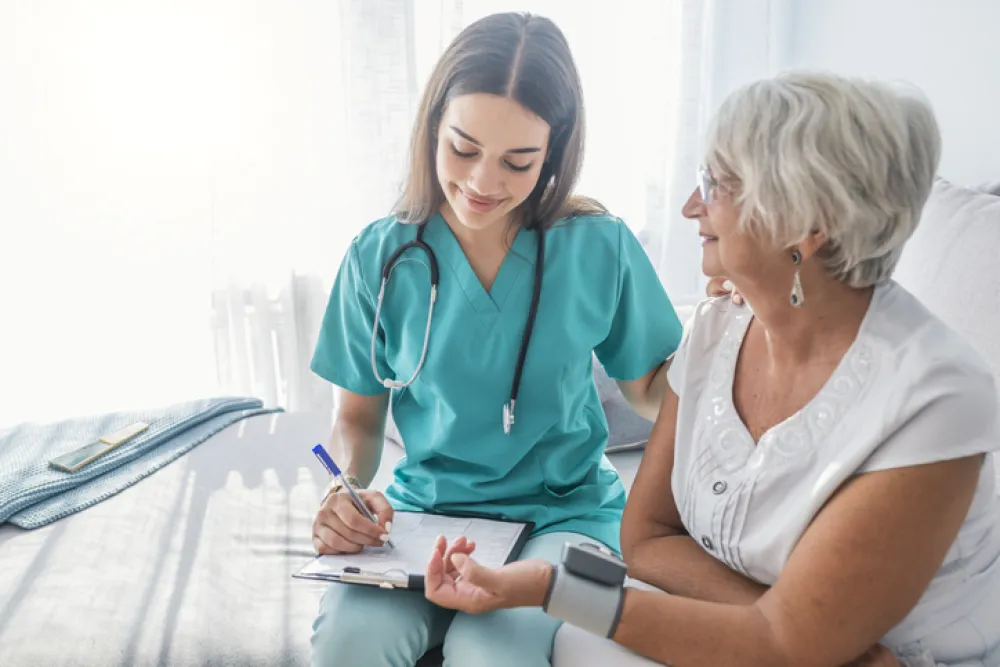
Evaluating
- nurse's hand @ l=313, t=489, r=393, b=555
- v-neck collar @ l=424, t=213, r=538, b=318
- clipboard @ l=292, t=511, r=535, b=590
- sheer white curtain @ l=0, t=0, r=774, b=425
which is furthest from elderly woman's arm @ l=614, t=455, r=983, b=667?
sheer white curtain @ l=0, t=0, r=774, b=425

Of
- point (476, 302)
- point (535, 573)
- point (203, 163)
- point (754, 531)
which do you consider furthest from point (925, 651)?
point (203, 163)

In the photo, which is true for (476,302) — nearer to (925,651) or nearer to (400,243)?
(400,243)

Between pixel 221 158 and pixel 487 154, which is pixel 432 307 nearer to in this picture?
pixel 487 154

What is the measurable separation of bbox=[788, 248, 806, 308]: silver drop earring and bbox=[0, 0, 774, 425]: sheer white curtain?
1.48 meters

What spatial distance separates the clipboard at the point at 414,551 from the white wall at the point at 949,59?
1.03 metres

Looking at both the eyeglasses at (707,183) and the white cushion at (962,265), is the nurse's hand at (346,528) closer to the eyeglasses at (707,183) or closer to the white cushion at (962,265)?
the eyeglasses at (707,183)

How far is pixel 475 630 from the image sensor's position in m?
1.14

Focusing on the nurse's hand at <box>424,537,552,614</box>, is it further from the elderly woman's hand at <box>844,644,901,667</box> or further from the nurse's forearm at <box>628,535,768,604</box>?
the elderly woman's hand at <box>844,644,901,667</box>

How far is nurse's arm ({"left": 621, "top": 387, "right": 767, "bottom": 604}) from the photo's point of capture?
1147 mm

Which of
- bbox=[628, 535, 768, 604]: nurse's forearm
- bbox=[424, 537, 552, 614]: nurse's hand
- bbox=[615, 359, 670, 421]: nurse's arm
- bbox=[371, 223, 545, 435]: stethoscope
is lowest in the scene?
bbox=[628, 535, 768, 604]: nurse's forearm

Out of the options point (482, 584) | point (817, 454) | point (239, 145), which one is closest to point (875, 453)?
point (817, 454)

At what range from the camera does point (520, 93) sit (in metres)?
1.23

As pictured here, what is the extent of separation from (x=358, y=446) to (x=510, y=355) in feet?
0.99

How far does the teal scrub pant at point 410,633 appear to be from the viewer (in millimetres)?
1115
